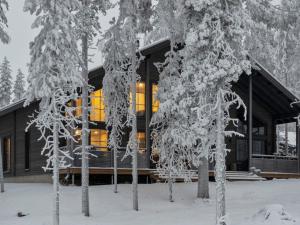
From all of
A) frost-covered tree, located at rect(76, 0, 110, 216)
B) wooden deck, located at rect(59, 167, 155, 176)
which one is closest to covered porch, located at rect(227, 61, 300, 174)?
wooden deck, located at rect(59, 167, 155, 176)

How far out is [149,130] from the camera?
2881 cm

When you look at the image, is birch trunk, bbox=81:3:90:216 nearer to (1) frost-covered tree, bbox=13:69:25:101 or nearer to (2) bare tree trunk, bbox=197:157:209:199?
(2) bare tree trunk, bbox=197:157:209:199

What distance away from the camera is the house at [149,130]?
93.4 ft

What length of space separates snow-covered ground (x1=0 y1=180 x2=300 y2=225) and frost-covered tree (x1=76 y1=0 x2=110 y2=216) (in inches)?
53.8

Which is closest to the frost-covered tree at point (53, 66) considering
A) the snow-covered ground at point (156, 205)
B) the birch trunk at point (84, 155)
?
the birch trunk at point (84, 155)

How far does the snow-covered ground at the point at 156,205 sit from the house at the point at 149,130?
7.80 ft

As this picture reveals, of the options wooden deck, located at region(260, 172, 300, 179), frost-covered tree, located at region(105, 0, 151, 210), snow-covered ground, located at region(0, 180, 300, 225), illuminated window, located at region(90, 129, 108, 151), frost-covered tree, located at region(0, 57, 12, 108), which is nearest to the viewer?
snow-covered ground, located at region(0, 180, 300, 225)

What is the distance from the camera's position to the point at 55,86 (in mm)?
17469

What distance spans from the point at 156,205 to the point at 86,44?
819 cm

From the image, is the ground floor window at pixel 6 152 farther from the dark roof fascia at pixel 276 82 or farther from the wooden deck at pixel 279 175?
the dark roof fascia at pixel 276 82

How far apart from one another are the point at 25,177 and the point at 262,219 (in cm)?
1947

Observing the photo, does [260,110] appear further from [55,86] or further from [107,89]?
[55,86]

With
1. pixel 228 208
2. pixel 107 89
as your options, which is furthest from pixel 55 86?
pixel 228 208

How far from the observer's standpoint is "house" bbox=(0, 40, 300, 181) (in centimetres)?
2847
